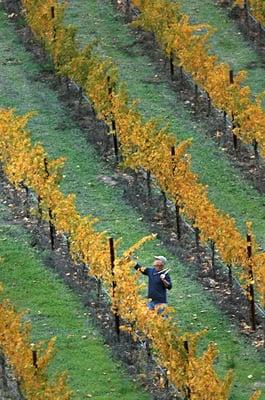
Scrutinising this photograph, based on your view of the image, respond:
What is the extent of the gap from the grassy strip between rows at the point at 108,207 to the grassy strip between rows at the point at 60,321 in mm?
1690

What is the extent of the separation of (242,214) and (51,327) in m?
6.10

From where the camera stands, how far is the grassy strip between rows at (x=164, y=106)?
29766mm

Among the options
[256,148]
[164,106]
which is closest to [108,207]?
[256,148]

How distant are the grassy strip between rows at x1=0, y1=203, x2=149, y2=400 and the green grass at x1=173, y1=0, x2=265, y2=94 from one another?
9.99 meters

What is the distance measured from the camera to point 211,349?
21.3m

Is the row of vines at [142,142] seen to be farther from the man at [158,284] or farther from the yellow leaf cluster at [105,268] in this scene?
the man at [158,284]

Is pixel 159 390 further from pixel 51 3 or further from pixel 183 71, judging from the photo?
pixel 51 3

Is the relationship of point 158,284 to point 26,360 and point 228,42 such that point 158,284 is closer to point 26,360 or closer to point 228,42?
point 26,360

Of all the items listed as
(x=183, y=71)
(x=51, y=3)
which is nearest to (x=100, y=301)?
(x=183, y=71)

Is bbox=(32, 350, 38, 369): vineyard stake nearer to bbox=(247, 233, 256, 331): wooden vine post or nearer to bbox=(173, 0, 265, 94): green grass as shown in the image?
bbox=(247, 233, 256, 331): wooden vine post

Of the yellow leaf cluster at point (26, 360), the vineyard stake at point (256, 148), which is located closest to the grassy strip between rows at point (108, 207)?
the yellow leaf cluster at point (26, 360)

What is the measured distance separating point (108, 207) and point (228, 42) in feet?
34.0

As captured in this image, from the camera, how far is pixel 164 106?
3434 centimetres

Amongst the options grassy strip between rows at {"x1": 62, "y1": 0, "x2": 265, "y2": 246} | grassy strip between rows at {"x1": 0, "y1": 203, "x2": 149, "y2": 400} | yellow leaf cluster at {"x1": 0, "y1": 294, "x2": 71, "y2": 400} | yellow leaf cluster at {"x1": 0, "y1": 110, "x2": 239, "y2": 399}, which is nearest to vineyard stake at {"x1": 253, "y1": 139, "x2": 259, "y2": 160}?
grassy strip between rows at {"x1": 62, "y1": 0, "x2": 265, "y2": 246}
